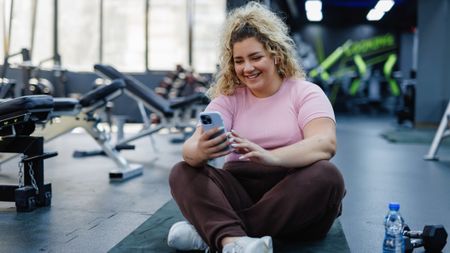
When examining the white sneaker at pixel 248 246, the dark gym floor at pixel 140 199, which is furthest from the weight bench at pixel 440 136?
the white sneaker at pixel 248 246

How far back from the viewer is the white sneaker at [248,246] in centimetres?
155

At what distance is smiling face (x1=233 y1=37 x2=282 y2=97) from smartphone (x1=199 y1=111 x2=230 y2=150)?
289 millimetres

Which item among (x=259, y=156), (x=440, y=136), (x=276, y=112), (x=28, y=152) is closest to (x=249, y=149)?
(x=259, y=156)

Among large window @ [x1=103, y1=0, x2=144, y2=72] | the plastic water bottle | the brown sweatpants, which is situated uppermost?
large window @ [x1=103, y1=0, x2=144, y2=72]

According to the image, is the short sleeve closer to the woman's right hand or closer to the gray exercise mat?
the woman's right hand

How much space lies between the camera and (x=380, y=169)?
13.8ft

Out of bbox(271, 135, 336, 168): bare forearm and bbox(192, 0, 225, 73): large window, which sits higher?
bbox(192, 0, 225, 73): large window

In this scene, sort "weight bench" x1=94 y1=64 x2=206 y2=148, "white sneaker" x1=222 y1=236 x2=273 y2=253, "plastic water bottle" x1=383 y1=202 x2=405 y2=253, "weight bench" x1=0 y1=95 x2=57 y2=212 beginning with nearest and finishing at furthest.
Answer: "white sneaker" x1=222 y1=236 x2=273 y2=253 < "plastic water bottle" x1=383 y1=202 x2=405 y2=253 < "weight bench" x1=0 y1=95 x2=57 y2=212 < "weight bench" x1=94 y1=64 x2=206 y2=148

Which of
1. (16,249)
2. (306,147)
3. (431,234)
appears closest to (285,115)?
(306,147)

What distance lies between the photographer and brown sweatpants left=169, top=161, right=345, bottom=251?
1.69 metres

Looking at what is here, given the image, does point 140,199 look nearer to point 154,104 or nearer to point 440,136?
point 154,104

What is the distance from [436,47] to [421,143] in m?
2.96

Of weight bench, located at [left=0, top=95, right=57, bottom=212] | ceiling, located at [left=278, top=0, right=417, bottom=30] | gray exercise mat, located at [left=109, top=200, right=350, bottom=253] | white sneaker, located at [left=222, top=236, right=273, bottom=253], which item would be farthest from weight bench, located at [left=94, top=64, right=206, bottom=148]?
ceiling, located at [left=278, top=0, right=417, bottom=30]

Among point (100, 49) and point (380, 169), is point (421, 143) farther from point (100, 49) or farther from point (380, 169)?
point (100, 49)
